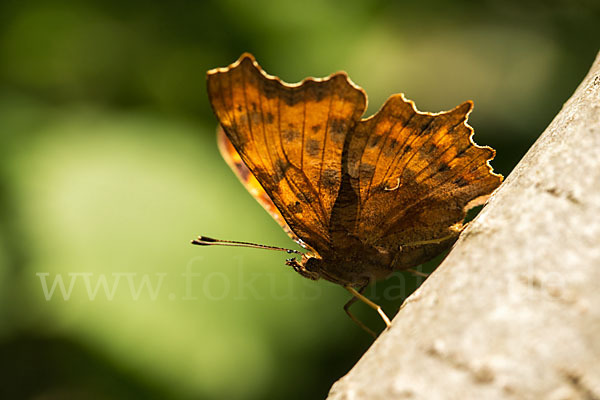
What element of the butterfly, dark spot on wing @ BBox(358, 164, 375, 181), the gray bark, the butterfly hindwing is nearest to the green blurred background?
the butterfly

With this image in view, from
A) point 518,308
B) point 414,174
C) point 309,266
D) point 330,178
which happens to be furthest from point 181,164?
point 518,308

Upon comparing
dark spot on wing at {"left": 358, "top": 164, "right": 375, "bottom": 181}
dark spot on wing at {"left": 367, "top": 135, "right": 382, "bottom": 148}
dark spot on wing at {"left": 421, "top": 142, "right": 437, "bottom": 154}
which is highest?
dark spot on wing at {"left": 367, "top": 135, "right": 382, "bottom": 148}

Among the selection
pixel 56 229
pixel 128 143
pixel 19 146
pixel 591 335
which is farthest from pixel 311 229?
pixel 19 146

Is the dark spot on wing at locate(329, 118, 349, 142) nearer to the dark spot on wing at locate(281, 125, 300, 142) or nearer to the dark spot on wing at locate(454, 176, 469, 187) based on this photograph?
the dark spot on wing at locate(281, 125, 300, 142)

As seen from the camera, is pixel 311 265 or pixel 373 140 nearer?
pixel 373 140

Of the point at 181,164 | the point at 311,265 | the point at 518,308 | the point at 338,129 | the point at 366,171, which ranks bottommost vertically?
the point at 518,308

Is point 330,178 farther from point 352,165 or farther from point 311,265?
point 311,265

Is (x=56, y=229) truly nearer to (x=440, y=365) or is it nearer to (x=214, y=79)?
(x=214, y=79)
